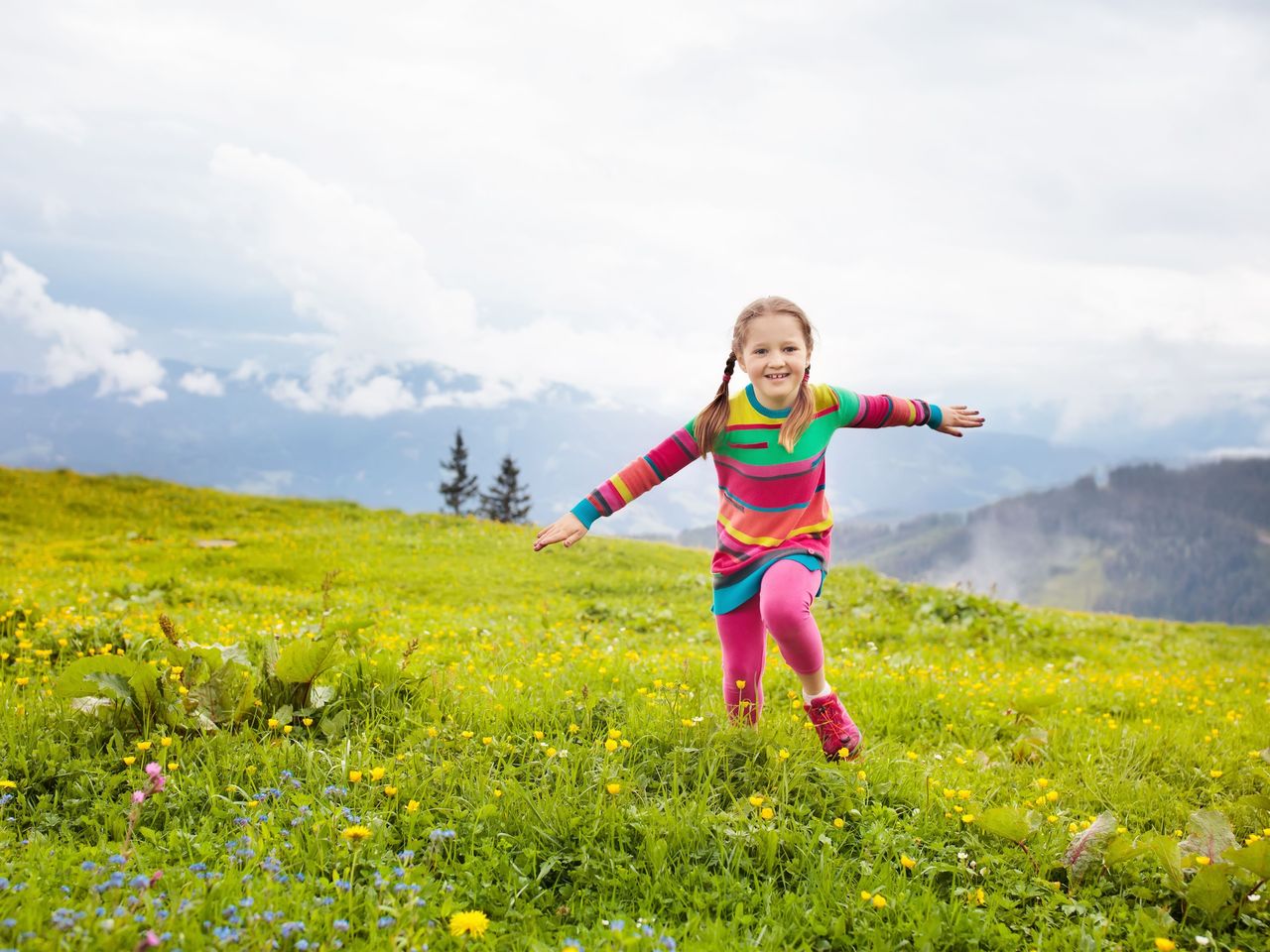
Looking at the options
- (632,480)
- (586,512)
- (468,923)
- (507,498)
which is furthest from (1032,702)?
(507,498)

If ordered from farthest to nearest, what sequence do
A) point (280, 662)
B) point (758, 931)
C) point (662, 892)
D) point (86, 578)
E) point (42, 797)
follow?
point (86, 578), point (280, 662), point (42, 797), point (662, 892), point (758, 931)

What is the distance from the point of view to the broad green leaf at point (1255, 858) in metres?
3.44

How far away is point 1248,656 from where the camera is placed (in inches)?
587

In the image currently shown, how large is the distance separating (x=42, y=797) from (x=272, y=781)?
1053 mm

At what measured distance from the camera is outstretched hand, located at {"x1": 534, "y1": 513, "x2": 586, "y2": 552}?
14.9ft

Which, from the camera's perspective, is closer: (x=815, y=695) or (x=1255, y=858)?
(x=1255, y=858)

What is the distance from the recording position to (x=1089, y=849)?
12.3 feet

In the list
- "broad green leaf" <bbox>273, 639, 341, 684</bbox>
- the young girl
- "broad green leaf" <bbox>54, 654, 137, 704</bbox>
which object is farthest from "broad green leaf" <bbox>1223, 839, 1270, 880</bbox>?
"broad green leaf" <bbox>54, 654, 137, 704</bbox>

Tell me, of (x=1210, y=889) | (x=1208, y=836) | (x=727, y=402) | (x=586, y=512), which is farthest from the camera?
(x=727, y=402)

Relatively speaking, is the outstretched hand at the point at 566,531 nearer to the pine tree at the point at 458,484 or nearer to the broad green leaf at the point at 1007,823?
the broad green leaf at the point at 1007,823

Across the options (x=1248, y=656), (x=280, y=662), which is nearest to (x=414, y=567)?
(x=280, y=662)

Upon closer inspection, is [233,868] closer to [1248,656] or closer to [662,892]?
[662,892]

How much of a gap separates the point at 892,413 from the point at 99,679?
488 cm

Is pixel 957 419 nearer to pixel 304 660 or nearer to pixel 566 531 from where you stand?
pixel 566 531
